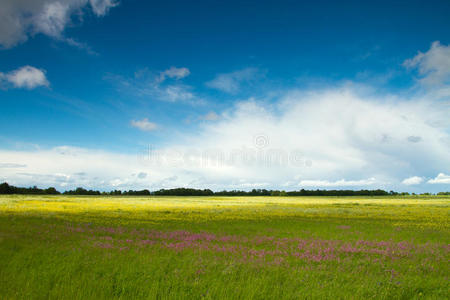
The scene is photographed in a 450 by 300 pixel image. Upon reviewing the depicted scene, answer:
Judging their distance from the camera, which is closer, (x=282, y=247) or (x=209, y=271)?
(x=209, y=271)

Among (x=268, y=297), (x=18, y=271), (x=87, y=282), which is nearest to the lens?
(x=268, y=297)

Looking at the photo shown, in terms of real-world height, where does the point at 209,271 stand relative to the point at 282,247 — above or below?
above

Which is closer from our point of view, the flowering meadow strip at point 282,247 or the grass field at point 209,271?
the grass field at point 209,271

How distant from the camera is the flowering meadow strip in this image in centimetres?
1296

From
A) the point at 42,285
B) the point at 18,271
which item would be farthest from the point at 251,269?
the point at 18,271

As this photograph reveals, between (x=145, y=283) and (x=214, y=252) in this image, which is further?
(x=214, y=252)

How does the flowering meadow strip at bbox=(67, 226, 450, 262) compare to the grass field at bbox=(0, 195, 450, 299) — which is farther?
the flowering meadow strip at bbox=(67, 226, 450, 262)

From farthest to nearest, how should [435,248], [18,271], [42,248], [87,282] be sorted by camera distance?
[435,248]
[42,248]
[18,271]
[87,282]

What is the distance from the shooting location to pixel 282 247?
48.9 feet

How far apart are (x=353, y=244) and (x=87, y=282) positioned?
560 inches

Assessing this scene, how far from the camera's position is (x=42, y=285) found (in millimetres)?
8250

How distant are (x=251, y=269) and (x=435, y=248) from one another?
1221cm

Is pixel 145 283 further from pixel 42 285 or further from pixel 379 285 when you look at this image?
pixel 379 285

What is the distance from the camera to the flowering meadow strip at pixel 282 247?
12961mm
